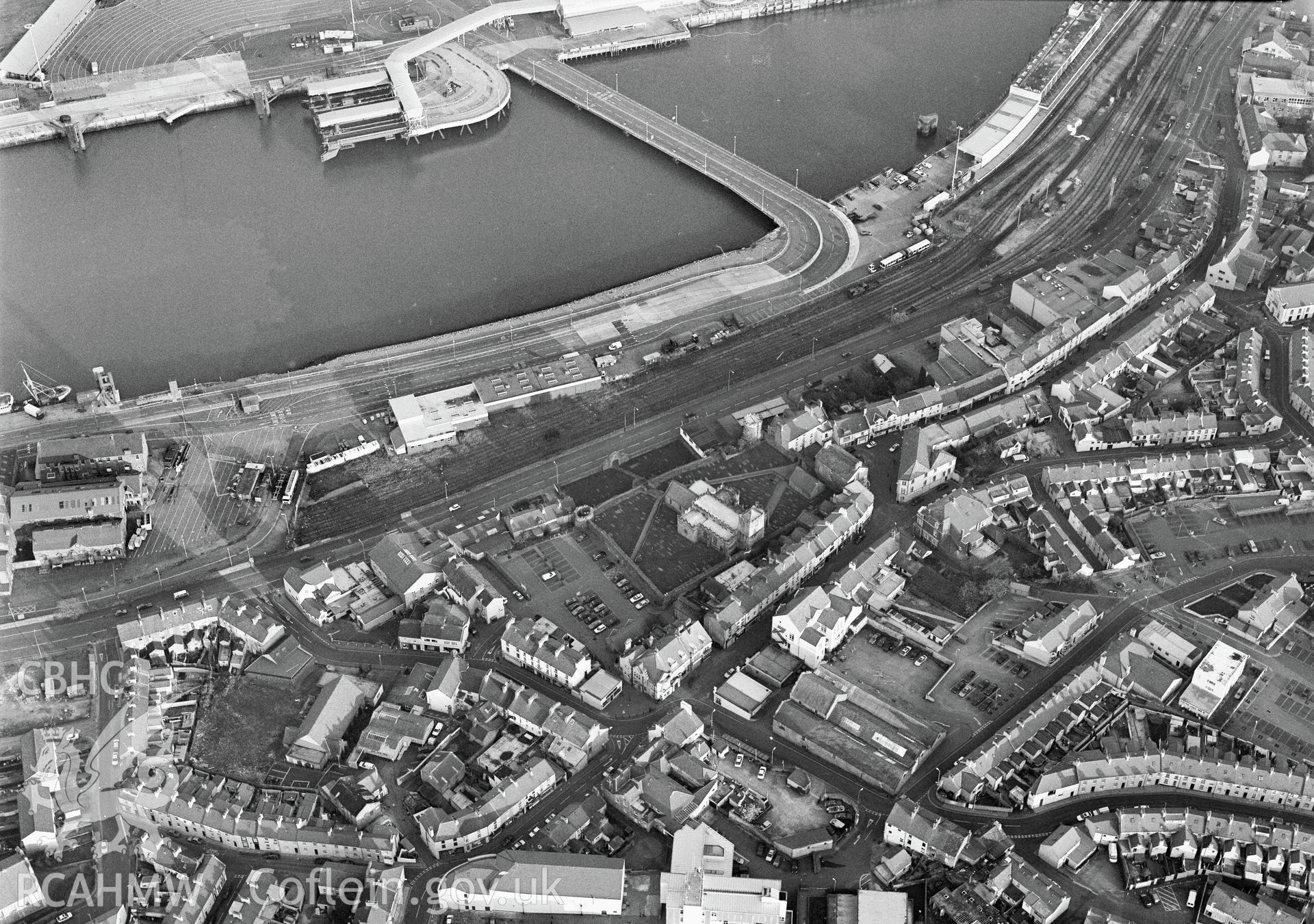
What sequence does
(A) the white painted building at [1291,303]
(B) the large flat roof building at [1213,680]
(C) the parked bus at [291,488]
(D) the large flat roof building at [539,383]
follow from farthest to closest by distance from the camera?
(A) the white painted building at [1291,303] < (D) the large flat roof building at [539,383] < (C) the parked bus at [291,488] < (B) the large flat roof building at [1213,680]

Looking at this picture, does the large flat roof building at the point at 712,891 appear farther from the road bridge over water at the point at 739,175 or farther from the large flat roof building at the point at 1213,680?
the road bridge over water at the point at 739,175

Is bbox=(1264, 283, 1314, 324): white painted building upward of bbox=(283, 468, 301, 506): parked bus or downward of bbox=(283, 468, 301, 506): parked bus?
upward

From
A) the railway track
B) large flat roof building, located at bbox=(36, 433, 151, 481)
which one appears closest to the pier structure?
the railway track

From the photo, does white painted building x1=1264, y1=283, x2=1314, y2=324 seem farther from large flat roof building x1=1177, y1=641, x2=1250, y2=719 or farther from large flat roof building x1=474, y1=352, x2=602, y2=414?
large flat roof building x1=474, y1=352, x2=602, y2=414

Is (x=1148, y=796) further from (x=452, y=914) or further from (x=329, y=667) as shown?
(x=329, y=667)

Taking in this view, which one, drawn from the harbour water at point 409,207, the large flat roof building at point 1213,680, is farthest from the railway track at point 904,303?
the large flat roof building at point 1213,680

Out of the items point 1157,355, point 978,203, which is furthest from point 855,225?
point 1157,355
